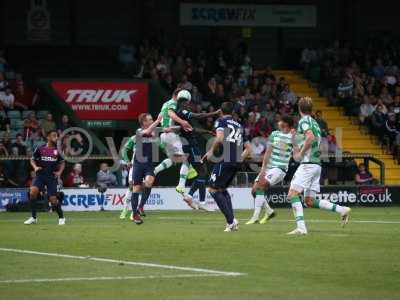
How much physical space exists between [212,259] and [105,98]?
20750 mm

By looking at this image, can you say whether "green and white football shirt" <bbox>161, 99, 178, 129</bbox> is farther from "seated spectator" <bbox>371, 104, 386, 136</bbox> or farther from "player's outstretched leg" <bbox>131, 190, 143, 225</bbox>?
"seated spectator" <bbox>371, 104, 386, 136</bbox>

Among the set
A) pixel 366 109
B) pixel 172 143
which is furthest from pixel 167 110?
pixel 366 109

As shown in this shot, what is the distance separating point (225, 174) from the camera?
1961 centimetres

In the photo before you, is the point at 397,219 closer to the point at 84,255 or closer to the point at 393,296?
the point at 84,255

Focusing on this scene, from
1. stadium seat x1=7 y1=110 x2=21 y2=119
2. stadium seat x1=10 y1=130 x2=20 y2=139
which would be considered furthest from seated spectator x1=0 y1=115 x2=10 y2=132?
stadium seat x1=7 y1=110 x2=21 y2=119

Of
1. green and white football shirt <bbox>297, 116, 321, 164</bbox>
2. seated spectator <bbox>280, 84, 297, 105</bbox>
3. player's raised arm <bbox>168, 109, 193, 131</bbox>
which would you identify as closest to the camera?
green and white football shirt <bbox>297, 116, 321, 164</bbox>

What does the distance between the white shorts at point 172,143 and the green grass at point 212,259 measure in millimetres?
4852

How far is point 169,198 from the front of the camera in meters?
32.0

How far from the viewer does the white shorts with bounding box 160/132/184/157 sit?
27953 mm

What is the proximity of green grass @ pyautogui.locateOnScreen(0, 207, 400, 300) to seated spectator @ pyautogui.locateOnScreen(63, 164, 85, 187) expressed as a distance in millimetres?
8370

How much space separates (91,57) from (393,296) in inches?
1172

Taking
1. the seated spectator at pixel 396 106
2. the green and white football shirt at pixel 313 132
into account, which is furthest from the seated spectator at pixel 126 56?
the green and white football shirt at pixel 313 132

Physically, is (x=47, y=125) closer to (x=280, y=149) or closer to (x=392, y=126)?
(x=280, y=149)

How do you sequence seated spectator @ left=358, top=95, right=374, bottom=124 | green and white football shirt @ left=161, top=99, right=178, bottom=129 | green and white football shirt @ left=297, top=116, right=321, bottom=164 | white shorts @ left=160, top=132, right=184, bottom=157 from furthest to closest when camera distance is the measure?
1. seated spectator @ left=358, top=95, right=374, bottom=124
2. white shorts @ left=160, top=132, right=184, bottom=157
3. green and white football shirt @ left=161, top=99, right=178, bottom=129
4. green and white football shirt @ left=297, top=116, right=321, bottom=164
